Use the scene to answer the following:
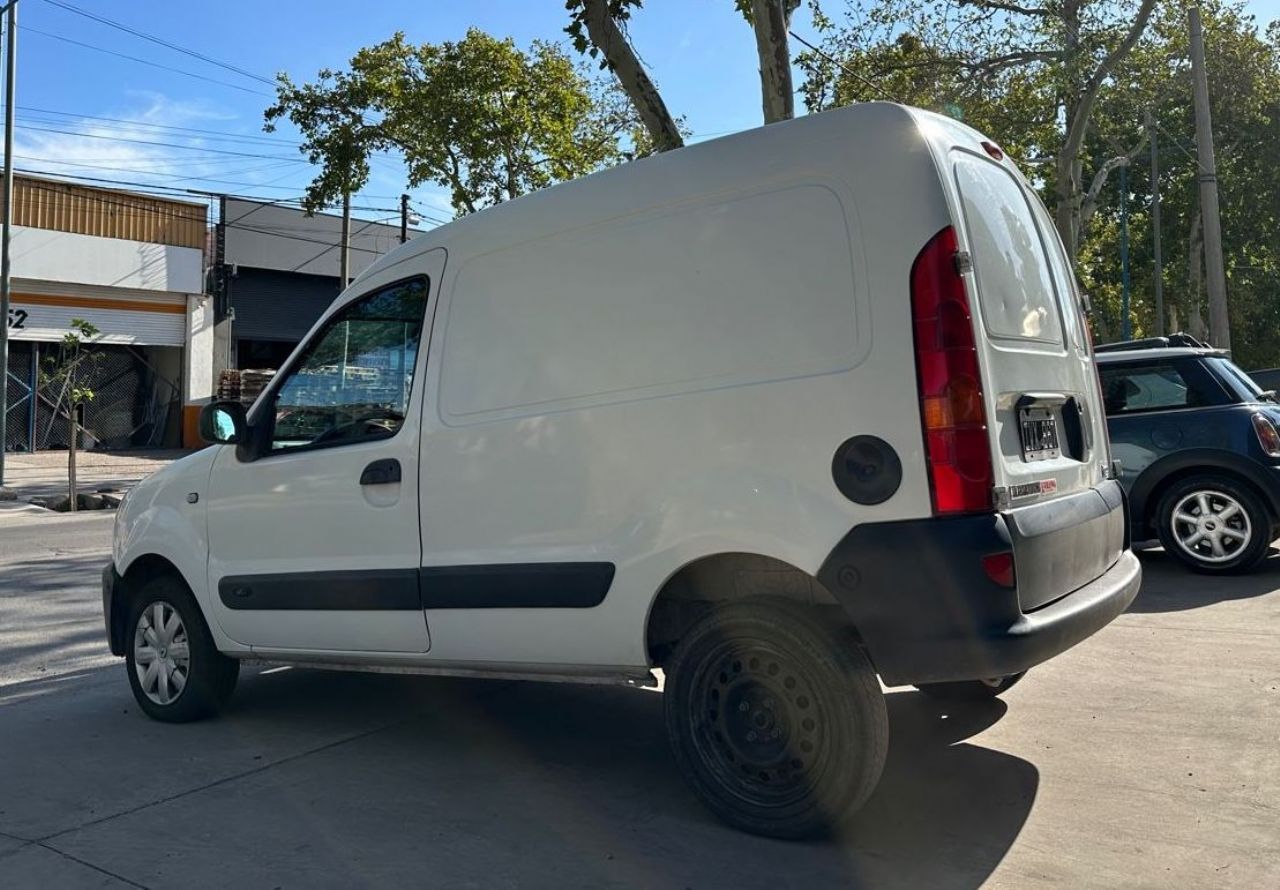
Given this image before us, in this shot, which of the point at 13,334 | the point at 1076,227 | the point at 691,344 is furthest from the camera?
the point at 13,334

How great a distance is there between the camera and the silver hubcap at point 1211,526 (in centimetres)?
776

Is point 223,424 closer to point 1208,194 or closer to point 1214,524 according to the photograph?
point 1214,524

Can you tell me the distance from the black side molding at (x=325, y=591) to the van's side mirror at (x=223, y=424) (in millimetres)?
631

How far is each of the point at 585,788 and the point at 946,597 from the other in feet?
5.70

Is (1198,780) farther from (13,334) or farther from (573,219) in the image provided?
(13,334)

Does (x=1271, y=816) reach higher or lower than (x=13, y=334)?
lower

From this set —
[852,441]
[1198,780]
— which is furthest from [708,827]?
[1198,780]

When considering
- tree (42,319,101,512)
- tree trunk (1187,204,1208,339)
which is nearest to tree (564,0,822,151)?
tree (42,319,101,512)

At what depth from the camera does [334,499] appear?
4.54m

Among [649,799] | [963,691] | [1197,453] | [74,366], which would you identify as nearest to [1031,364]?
[963,691]

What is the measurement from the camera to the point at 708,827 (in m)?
3.73

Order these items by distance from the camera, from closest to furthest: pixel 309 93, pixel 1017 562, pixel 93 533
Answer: pixel 1017 562, pixel 93 533, pixel 309 93

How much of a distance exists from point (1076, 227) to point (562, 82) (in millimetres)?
10298

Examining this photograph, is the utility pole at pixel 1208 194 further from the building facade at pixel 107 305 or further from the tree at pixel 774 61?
the building facade at pixel 107 305
